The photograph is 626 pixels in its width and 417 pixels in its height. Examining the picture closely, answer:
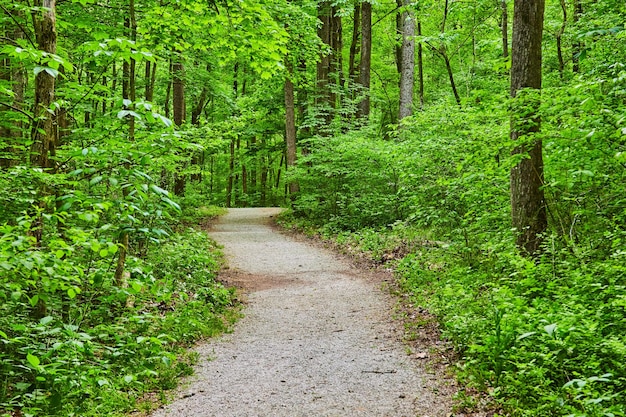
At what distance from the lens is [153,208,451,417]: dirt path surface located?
461cm

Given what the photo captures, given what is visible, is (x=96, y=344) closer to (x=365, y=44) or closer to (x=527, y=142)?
(x=527, y=142)

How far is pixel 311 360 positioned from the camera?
19.2 feet

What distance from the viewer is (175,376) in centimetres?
536

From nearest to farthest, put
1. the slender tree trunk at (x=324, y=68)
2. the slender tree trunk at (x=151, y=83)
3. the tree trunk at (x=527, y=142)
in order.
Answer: the tree trunk at (x=527, y=142) → the slender tree trunk at (x=151, y=83) → the slender tree trunk at (x=324, y=68)

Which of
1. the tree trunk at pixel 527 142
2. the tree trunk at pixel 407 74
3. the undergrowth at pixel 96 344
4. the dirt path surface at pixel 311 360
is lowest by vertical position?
the dirt path surface at pixel 311 360

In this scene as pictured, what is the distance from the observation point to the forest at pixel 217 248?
366 centimetres

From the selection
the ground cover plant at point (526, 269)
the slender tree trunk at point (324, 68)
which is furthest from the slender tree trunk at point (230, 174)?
the ground cover plant at point (526, 269)

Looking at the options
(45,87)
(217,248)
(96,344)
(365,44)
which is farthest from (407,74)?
(96,344)

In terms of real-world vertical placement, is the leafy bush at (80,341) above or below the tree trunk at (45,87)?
below

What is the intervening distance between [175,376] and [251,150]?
63.5 feet

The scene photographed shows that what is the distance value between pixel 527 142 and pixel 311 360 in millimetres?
3930

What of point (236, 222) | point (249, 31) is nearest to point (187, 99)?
point (236, 222)

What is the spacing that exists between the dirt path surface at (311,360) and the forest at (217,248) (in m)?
0.45

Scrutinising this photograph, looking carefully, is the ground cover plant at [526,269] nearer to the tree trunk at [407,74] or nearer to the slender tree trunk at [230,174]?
the tree trunk at [407,74]
